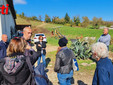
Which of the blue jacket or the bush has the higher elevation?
the blue jacket

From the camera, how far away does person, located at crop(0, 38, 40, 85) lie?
5.55 ft

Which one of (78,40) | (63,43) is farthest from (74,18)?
(63,43)

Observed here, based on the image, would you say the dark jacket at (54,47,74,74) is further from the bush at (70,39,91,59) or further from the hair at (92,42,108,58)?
the bush at (70,39,91,59)

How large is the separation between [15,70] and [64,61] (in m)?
1.36

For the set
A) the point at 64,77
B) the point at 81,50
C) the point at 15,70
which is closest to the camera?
the point at 15,70

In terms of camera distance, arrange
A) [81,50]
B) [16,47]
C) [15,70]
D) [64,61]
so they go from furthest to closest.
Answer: [81,50] → [64,61] → [16,47] → [15,70]

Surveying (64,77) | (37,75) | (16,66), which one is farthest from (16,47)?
(64,77)

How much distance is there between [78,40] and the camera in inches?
296

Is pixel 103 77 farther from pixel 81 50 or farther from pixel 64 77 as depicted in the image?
pixel 81 50

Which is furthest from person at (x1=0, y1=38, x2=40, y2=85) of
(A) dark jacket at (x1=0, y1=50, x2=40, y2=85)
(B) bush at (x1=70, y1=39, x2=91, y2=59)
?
(B) bush at (x1=70, y1=39, x2=91, y2=59)

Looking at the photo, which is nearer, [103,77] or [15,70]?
[15,70]

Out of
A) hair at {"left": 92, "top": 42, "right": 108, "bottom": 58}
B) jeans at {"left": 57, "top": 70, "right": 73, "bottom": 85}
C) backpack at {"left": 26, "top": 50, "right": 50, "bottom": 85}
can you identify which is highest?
hair at {"left": 92, "top": 42, "right": 108, "bottom": 58}

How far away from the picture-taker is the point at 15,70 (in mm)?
1681

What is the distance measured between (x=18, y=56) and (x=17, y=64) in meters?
0.14
